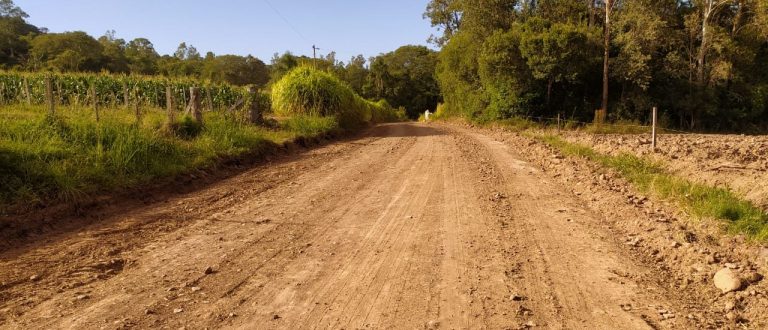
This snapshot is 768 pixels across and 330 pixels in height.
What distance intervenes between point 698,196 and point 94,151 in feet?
30.6

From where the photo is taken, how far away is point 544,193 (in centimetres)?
788

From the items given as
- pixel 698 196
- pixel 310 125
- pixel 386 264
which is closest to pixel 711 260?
pixel 698 196

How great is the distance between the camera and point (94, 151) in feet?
27.3

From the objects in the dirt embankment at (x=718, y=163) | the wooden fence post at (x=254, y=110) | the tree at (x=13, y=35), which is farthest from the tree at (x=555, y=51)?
the tree at (x=13, y=35)

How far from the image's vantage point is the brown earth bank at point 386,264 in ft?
12.3

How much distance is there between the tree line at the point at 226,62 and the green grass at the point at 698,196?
109 ft

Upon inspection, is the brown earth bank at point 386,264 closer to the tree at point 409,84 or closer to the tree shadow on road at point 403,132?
the tree shadow on road at point 403,132

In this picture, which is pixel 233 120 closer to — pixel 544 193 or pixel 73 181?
pixel 73 181

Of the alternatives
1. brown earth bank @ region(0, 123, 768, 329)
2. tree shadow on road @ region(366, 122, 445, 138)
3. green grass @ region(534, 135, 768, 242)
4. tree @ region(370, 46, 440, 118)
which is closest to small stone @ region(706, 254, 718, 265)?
brown earth bank @ region(0, 123, 768, 329)

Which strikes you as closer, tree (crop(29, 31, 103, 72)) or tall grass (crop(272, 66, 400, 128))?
tall grass (crop(272, 66, 400, 128))

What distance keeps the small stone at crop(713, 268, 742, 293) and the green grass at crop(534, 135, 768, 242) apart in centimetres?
104

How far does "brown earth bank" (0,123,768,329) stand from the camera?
12.3ft

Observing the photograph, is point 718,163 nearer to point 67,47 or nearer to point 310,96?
point 310,96

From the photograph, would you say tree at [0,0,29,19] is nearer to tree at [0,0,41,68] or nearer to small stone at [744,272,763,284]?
tree at [0,0,41,68]
